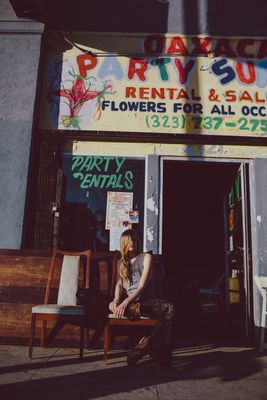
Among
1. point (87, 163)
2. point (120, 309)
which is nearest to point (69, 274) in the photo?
point (120, 309)

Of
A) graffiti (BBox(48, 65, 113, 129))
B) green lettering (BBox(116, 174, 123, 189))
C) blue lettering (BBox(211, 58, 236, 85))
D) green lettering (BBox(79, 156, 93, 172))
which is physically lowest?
green lettering (BBox(116, 174, 123, 189))

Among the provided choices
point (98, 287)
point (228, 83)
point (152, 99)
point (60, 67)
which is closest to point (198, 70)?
point (228, 83)

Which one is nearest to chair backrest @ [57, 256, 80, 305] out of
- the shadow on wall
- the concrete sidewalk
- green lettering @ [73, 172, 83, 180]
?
the concrete sidewalk

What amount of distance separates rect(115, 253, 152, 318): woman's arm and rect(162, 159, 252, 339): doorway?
2.38m

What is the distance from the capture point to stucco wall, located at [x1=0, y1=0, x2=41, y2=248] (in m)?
4.99

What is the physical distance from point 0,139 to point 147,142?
7.25 ft

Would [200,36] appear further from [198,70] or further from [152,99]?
[152,99]

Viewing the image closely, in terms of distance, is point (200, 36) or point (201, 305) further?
point (201, 305)

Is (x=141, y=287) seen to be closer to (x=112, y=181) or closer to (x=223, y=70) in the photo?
(x=112, y=181)

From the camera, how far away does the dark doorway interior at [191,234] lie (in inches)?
309

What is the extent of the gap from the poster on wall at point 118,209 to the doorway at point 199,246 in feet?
4.59

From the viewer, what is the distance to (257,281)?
190 inches

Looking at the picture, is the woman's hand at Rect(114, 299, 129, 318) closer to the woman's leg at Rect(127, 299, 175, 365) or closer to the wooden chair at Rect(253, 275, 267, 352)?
the woman's leg at Rect(127, 299, 175, 365)

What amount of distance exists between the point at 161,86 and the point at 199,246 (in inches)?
200
